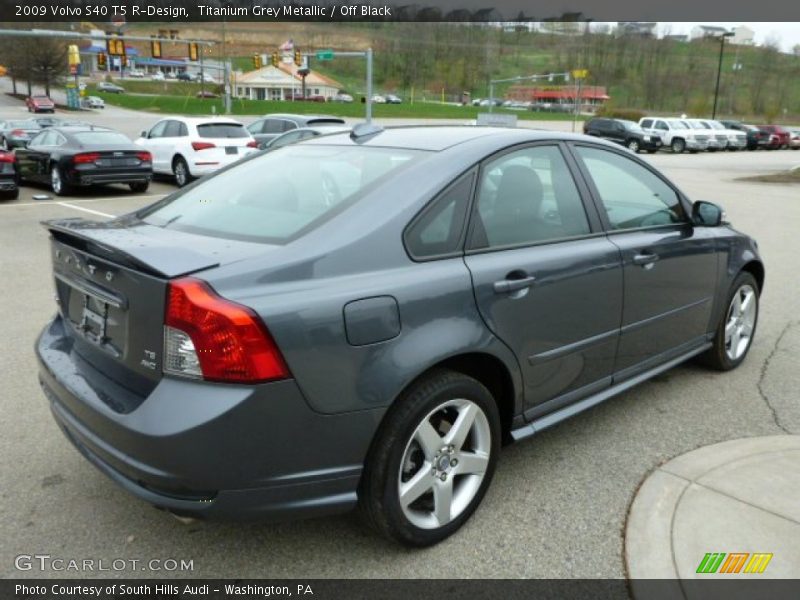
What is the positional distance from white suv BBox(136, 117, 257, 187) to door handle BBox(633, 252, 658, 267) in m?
13.0

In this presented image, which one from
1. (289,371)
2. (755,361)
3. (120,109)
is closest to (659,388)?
(755,361)

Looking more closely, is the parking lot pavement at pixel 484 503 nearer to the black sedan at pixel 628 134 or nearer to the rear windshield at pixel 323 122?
the rear windshield at pixel 323 122

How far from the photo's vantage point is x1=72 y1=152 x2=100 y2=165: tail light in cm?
1354

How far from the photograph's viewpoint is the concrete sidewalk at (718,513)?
261 centimetres

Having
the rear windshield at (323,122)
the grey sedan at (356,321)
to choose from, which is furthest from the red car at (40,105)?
the grey sedan at (356,321)

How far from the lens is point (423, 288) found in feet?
8.24

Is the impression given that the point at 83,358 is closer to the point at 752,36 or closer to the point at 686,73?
the point at 686,73

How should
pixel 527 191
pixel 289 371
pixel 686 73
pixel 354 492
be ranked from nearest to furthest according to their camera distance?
1. pixel 289 371
2. pixel 354 492
3. pixel 527 191
4. pixel 686 73

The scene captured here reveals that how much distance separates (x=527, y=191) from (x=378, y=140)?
0.74 meters

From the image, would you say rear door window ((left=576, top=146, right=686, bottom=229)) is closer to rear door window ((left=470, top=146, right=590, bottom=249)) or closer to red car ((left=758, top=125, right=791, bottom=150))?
rear door window ((left=470, top=146, right=590, bottom=249))

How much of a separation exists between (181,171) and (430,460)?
1476 centimetres

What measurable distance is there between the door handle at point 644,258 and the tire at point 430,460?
1.21 metres

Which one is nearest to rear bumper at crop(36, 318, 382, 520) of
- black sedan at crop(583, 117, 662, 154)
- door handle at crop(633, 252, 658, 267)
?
door handle at crop(633, 252, 658, 267)

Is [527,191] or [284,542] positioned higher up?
[527,191]
